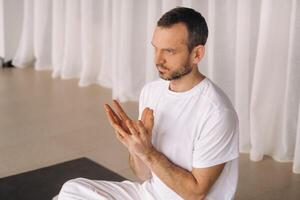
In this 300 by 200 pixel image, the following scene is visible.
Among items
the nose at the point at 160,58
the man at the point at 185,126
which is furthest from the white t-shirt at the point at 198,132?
the nose at the point at 160,58

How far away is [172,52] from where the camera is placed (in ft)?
4.34

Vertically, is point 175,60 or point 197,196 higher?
point 175,60

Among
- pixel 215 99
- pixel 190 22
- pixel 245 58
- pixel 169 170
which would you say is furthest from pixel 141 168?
pixel 245 58

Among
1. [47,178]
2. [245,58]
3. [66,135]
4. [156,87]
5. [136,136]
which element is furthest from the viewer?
[66,135]

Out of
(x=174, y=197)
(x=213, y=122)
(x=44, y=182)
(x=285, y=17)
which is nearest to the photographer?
(x=213, y=122)

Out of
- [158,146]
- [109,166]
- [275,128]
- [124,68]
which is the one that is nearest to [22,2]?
[124,68]

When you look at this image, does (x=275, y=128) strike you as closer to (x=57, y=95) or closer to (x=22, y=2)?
(x=57, y=95)

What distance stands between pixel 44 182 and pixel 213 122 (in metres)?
1.26

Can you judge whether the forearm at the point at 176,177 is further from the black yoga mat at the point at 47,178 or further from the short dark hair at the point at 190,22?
the black yoga mat at the point at 47,178

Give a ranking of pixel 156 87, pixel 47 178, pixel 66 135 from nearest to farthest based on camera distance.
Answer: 1. pixel 156 87
2. pixel 47 178
3. pixel 66 135

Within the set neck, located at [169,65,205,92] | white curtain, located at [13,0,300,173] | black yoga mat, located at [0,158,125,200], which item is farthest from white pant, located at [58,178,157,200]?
white curtain, located at [13,0,300,173]

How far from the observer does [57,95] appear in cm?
386

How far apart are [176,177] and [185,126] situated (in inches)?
5.7

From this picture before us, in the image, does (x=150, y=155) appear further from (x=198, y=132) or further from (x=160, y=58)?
(x=160, y=58)
